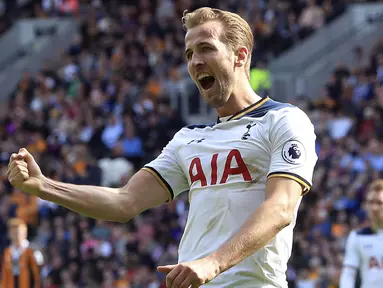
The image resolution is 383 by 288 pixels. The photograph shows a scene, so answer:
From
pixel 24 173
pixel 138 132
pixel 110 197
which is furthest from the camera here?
pixel 138 132

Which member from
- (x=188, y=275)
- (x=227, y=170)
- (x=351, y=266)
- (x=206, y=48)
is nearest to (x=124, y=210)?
(x=227, y=170)

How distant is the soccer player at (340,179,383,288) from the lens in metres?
9.20

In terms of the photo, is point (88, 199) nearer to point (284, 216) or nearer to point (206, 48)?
point (206, 48)

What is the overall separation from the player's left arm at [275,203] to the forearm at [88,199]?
2.83 feet

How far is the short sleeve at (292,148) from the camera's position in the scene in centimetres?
472

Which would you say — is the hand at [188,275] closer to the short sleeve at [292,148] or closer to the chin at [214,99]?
the short sleeve at [292,148]

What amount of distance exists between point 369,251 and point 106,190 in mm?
4466

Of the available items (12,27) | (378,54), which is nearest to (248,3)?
(378,54)

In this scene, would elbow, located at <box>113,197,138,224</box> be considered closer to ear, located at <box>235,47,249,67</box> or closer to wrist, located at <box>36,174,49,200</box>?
wrist, located at <box>36,174,49,200</box>

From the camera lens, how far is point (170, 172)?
18.0ft

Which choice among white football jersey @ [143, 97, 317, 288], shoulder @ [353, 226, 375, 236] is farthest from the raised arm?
shoulder @ [353, 226, 375, 236]

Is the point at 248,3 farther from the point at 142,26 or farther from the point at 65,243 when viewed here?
the point at 65,243

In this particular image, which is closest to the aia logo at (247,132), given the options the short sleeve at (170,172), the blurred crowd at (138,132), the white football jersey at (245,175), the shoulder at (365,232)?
the white football jersey at (245,175)

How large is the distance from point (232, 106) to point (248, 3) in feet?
59.5
